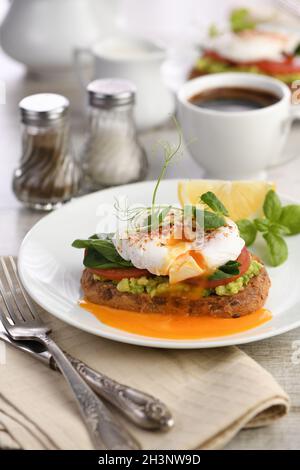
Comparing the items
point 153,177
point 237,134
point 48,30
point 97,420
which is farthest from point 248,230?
point 48,30

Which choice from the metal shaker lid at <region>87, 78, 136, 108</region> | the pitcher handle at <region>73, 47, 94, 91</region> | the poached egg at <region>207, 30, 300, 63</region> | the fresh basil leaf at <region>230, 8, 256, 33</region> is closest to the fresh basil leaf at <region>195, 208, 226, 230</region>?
the metal shaker lid at <region>87, 78, 136, 108</region>

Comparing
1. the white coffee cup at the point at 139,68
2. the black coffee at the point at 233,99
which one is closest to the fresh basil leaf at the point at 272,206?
the black coffee at the point at 233,99

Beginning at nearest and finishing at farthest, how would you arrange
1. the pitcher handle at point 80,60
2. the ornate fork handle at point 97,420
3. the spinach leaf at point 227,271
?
1. the ornate fork handle at point 97,420
2. the spinach leaf at point 227,271
3. the pitcher handle at point 80,60

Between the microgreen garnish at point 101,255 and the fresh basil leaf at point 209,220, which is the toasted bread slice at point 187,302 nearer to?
the microgreen garnish at point 101,255

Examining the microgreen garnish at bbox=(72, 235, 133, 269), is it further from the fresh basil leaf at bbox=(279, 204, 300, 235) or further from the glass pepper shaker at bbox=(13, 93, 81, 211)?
the glass pepper shaker at bbox=(13, 93, 81, 211)

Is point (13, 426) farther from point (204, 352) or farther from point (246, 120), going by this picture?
point (246, 120)

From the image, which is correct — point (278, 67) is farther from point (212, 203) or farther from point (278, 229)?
point (212, 203)
